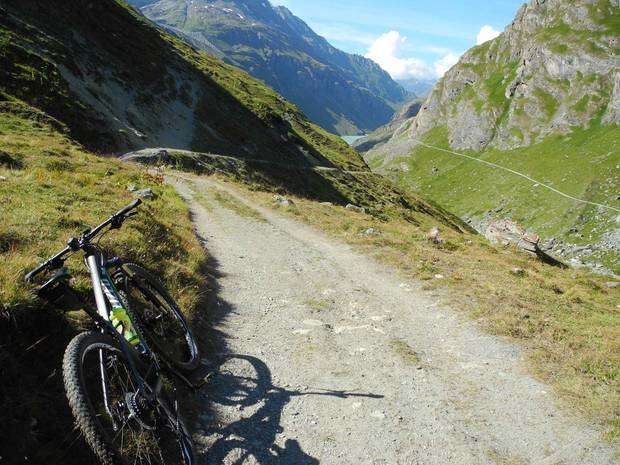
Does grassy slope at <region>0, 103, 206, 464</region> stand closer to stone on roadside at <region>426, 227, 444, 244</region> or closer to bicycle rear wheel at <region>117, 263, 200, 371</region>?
bicycle rear wheel at <region>117, 263, 200, 371</region>

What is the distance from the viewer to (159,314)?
8164 millimetres

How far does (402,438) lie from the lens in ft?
22.7

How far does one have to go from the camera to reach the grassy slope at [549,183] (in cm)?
9912

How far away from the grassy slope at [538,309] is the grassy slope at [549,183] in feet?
258

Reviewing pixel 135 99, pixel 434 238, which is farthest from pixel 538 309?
pixel 135 99

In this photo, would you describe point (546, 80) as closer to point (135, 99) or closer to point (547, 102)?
point (547, 102)

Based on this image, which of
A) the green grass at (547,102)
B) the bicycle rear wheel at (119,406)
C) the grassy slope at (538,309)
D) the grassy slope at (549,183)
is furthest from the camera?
the green grass at (547,102)

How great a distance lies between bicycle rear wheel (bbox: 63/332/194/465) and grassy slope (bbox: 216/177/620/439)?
7.21 metres

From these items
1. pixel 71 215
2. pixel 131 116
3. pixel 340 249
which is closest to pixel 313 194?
pixel 131 116

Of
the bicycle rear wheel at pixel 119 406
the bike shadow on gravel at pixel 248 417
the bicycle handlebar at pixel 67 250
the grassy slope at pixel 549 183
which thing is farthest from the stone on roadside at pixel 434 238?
the grassy slope at pixel 549 183

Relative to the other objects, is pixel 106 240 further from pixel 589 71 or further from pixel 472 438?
pixel 589 71

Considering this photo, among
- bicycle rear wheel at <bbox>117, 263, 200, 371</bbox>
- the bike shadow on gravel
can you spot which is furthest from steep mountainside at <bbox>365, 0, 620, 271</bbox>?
bicycle rear wheel at <bbox>117, 263, 200, 371</bbox>

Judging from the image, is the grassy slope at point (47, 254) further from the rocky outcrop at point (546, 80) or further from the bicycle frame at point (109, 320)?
the rocky outcrop at point (546, 80)

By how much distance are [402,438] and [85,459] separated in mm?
4811
